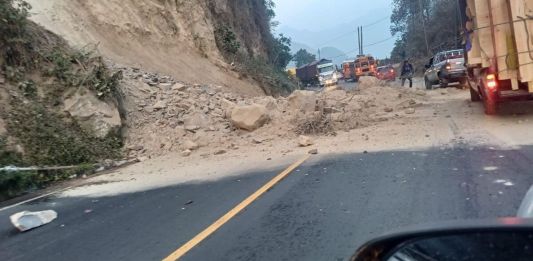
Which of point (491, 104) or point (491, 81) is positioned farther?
point (491, 104)

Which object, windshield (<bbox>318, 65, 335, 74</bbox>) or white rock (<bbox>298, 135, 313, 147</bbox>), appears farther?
windshield (<bbox>318, 65, 335, 74</bbox>)

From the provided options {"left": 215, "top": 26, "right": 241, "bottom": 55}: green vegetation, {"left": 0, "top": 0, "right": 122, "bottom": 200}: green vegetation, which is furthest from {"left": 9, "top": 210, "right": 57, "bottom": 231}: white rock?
{"left": 215, "top": 26, "right": 241, "bottom": 55}: green vegetation

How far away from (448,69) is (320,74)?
31194mm

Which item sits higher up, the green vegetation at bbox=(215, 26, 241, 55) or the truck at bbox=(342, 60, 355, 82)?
the truck at bbox=(342, 60, 355, 82)

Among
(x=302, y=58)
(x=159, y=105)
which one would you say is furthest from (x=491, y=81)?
(x=302, y=58)

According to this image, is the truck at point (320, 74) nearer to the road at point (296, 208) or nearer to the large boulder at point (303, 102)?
the large boulder at point (303, 102)

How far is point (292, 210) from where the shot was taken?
6051 mm

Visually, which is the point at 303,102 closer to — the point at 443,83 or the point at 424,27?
the point at 443,83

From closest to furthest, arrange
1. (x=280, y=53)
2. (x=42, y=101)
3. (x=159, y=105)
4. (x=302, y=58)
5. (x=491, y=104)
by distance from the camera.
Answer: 1. (x=491, y=104)
2. (x=42, y=101)
3. (x=159, y=105)
4. (x=280, y=53)
5. (x=302, y=58)

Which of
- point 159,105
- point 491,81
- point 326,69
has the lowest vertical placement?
point 491,81

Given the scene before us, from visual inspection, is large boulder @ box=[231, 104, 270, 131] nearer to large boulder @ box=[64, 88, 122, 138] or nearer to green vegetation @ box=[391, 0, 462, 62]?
large boulder @ box=[64, 88, 122, 138]

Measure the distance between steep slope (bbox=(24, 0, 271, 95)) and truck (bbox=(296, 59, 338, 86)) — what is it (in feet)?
79.9

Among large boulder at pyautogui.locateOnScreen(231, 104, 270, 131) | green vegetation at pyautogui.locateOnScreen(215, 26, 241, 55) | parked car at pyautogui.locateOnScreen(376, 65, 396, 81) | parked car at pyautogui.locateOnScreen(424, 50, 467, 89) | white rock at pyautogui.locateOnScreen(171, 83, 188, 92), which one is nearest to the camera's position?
large boulder at pyautogui.locateOnScreen(231, 104, 270, 131)

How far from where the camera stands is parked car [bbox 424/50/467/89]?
24391 mm
